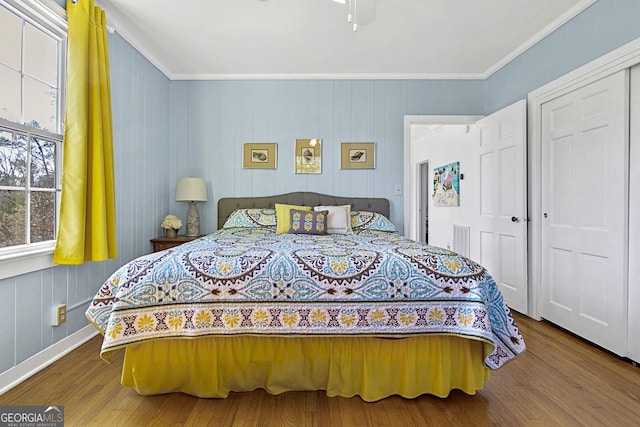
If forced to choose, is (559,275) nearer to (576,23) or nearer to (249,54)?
(576,23)

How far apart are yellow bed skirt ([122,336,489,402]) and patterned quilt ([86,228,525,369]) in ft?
0.37

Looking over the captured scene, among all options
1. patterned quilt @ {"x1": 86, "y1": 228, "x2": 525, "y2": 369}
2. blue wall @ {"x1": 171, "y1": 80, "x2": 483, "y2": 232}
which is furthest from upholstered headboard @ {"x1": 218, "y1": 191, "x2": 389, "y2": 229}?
patterned quilt @ {"x1": 86, "y1": 228, "x2": 525, "y2": 369}

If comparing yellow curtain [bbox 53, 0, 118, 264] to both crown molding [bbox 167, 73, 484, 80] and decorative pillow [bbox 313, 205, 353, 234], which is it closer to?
crown molding [bbox 167, 73, 484, 80]

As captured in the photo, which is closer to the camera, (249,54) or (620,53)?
(620,53)

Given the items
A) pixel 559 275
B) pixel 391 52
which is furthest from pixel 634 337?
pixel 391 52

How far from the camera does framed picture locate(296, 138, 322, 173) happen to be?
4051 mm

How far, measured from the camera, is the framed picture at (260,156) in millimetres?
4043

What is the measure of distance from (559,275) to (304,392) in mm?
2409

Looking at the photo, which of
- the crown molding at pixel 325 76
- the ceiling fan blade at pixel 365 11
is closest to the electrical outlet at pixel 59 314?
the crown molding at pixel 325 76

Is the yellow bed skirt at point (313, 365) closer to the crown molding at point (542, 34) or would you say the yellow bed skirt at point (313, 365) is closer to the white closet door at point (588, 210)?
the white closet door at point (588, 210)

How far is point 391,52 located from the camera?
11.4 feet

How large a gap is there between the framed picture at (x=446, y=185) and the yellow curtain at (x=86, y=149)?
440 cm

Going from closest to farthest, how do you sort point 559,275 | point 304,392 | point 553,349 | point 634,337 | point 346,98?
1. point 304,392
2. point 634,337
3. point 553,349
4. point 559,275
5. point 346,98

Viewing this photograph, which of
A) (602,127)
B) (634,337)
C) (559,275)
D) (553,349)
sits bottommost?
(553,349)
